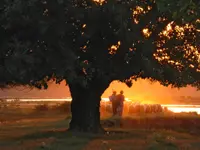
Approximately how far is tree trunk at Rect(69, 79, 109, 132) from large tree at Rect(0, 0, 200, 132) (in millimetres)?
1044

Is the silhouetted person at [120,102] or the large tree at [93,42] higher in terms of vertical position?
the large tree at [93,42]

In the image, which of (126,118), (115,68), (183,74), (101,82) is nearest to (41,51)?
(115,68)

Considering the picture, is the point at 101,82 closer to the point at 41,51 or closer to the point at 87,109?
the point at 87,109

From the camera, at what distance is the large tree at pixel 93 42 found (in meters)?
19.1

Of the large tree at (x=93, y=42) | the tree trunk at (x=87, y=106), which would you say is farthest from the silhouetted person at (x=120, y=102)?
the large tree at (x=93, y=42)

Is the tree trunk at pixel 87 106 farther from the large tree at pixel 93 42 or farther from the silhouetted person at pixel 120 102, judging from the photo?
the silhouetted person at pixel 120 102

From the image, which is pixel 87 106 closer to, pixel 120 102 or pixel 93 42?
pixel 93 42

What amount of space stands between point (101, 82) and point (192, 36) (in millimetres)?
4935

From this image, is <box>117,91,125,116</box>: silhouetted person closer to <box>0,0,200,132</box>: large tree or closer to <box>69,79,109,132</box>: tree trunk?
<box>69,79,109,132</box>: tree trunk

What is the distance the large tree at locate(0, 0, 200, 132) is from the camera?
19.1 metres

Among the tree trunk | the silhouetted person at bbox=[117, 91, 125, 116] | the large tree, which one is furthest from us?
the silhouetted person at bbox=[117, 91, 125, 116]

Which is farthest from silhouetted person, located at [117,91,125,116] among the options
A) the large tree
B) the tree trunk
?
the large tree

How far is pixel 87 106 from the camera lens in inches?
987

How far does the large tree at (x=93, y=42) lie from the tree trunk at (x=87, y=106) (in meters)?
1.04
